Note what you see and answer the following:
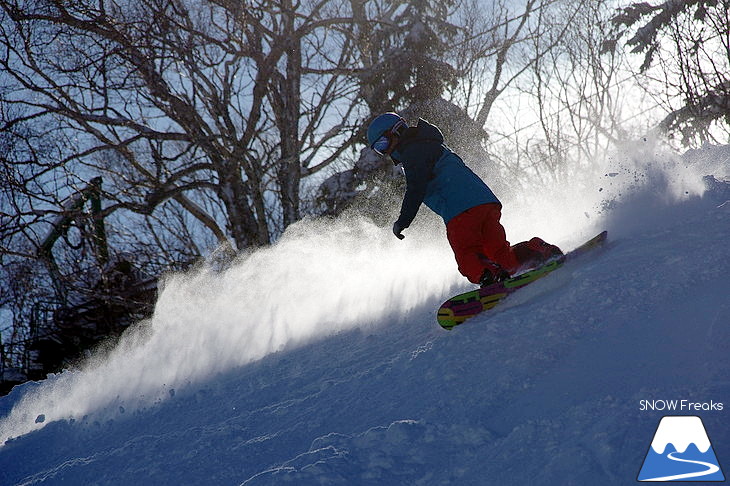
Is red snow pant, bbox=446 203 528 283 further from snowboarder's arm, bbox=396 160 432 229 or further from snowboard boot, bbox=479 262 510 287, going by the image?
snowboarder's arm, bbox=396 160 432 229

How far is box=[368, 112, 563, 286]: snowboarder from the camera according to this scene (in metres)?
3.64

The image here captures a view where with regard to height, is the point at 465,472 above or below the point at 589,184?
below

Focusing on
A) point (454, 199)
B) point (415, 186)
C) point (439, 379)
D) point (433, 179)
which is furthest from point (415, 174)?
point (439, 379)

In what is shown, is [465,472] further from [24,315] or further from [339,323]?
[24,315]

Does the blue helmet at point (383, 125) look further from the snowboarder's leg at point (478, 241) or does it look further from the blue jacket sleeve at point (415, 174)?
the snowboarder's leg at point (478, 241)

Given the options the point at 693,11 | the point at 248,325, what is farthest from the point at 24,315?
the point at 693,11

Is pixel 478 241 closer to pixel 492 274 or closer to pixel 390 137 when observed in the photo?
pixel 492 274

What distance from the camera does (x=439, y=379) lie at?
235cm

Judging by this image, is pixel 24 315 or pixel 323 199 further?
pixel 24 315

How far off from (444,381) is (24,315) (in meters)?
16.8

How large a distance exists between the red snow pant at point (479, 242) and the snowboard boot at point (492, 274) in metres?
0.07

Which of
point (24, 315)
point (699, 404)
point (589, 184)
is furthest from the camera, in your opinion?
point (24, 315)

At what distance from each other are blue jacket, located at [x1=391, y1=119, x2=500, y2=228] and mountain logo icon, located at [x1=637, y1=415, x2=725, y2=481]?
223 cm

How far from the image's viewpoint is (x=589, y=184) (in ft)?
17.4
